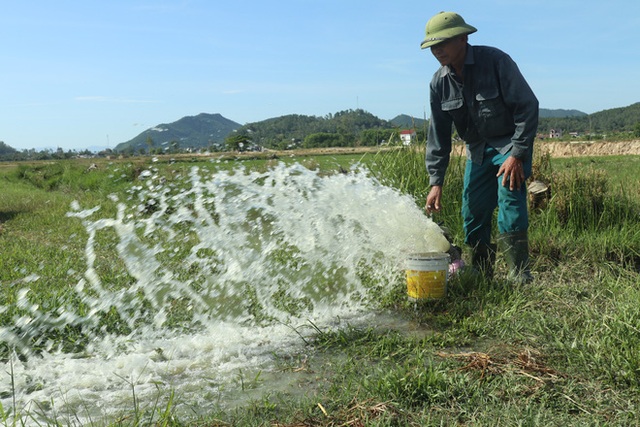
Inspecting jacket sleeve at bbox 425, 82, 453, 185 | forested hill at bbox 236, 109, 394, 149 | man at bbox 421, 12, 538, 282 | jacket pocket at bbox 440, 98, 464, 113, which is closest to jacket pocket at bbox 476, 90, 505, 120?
man at bbox 421, 12, 538, 282

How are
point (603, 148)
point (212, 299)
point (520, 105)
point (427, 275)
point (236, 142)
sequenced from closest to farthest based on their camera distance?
point (427, 275), point (520, 105), point (212, 299), point (236, 142), point (603, 148)

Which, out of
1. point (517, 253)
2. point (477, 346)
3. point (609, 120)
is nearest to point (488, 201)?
point (517, 253)

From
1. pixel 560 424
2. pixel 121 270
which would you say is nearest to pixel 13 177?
pixel 121 270

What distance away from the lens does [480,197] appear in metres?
4.48

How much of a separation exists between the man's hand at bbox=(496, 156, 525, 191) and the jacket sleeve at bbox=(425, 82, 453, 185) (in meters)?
0.66

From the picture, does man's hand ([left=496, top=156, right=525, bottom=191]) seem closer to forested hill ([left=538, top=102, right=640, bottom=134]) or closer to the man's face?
the man's face

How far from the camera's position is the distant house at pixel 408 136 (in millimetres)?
6953

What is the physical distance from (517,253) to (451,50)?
1538 millimetres

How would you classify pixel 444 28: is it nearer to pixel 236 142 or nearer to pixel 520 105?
pixel 520 105

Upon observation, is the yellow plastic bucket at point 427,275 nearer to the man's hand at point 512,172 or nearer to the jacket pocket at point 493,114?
the man's hand at point 512,172

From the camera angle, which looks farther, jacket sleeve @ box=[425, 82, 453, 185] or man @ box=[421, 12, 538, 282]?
jacket sleeve @ box=[425, 82, 453, 185]

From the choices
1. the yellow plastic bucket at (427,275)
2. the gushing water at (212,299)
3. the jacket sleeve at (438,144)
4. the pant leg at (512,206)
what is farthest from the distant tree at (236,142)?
the yellow plastic bucket at (427,275)

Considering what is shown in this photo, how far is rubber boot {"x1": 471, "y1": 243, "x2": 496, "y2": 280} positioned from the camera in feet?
15.0

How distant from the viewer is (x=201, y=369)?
305 centimetres
